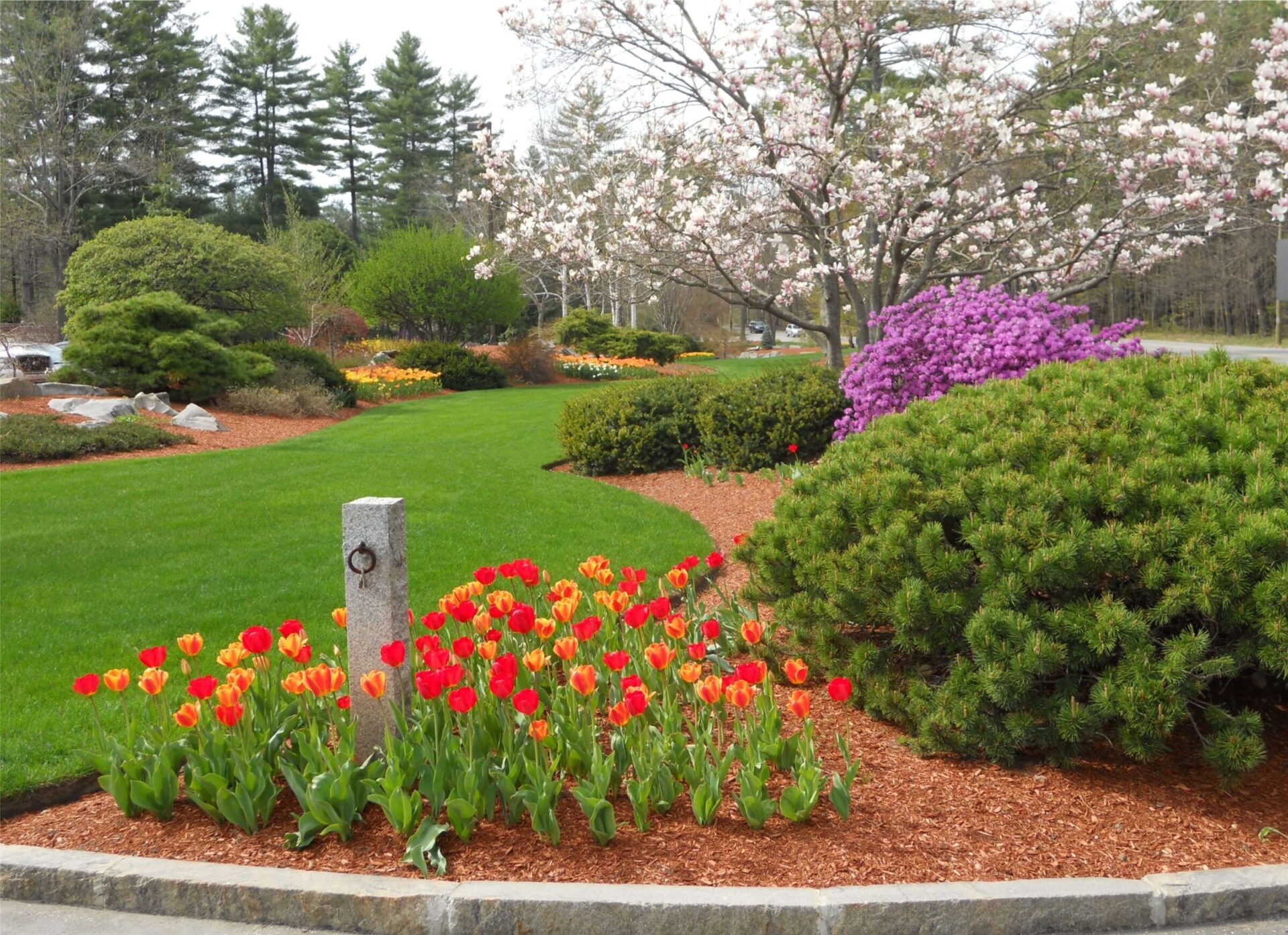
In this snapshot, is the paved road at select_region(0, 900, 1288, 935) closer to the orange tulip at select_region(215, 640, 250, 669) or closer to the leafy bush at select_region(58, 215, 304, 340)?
the orange tulip at select_region(215, 640, 250, 669)

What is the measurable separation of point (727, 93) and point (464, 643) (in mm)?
9449

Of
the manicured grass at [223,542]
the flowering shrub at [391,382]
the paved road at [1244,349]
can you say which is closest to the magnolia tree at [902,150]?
the manicured grass at [223,542]

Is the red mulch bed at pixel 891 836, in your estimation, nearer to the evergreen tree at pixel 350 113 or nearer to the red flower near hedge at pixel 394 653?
the red flower near hedge at pixel 394 653

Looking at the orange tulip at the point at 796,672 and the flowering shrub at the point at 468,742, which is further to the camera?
the orange tulip at the point at 796,672

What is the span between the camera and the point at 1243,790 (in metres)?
3.69

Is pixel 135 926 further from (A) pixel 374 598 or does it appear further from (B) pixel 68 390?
(B) pixel 68 390

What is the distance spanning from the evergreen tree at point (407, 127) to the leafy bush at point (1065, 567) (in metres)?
50.9

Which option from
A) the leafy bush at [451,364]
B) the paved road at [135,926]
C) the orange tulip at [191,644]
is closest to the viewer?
the paved road at [135,926]

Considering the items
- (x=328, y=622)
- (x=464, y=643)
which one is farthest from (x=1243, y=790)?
(x=328, y=622)

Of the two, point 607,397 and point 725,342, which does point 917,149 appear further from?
point 725,342

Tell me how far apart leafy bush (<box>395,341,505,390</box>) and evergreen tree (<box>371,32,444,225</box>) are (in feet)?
97.2

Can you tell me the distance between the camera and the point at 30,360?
22.7m

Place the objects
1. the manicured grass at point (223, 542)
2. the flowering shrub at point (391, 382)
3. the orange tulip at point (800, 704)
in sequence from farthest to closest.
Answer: the flowering shrub at point (391, 382)
the manicured grass at point (223, 542)
the orange tulip at point (800, 704)

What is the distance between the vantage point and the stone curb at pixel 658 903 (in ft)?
9.22
